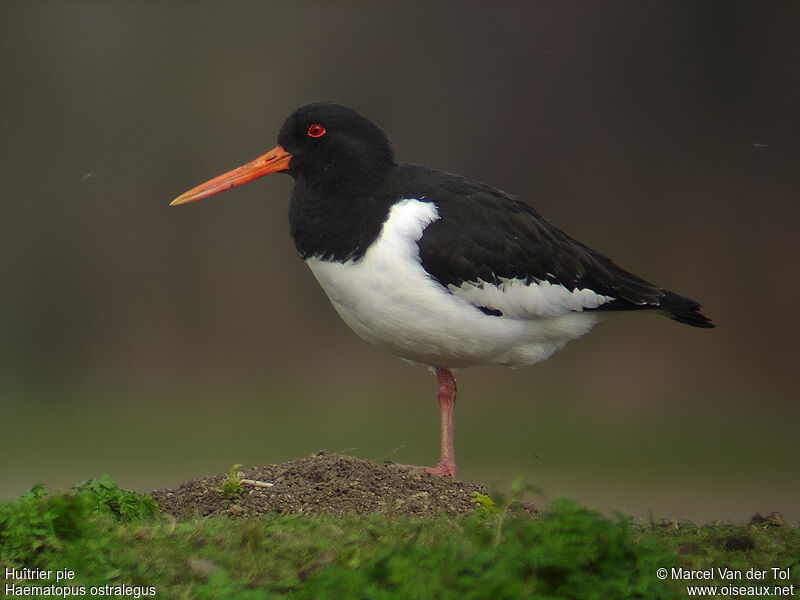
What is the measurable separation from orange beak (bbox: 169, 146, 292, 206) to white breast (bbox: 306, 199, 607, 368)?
0.70 metres

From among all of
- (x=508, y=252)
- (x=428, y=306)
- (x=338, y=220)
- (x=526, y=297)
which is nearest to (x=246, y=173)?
(x=338, y=220)

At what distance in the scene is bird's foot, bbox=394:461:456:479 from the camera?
238 inches

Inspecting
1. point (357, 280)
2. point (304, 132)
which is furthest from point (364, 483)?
point (304, 132)

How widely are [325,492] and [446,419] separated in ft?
3.79

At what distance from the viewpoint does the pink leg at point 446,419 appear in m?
6.16

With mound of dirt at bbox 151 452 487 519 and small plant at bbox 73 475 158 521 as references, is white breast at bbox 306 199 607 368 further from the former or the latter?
small plant at bbox 73 475 158 521

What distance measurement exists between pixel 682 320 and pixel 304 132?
101 inches

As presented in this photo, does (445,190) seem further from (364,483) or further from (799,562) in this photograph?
(799,562)

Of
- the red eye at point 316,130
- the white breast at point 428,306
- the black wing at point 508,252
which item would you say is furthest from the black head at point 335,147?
the white breast at point 428,306

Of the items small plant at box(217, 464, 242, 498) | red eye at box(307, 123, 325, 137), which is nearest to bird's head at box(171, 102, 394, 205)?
red eye at box(307, 123, 325, 137)

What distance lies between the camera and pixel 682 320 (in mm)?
6605

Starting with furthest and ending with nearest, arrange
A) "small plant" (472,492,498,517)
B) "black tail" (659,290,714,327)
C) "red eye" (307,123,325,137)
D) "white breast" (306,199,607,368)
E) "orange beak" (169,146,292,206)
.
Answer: "black tail" (659,290,714,327), "orange beak" (169,146,292,206), "red eye" (307,123,325,137), "white breast" (306,199,607,368), "small plant" (472,492,498,517)

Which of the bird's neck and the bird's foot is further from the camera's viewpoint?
the bird's foot

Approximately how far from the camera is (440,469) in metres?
6.15
